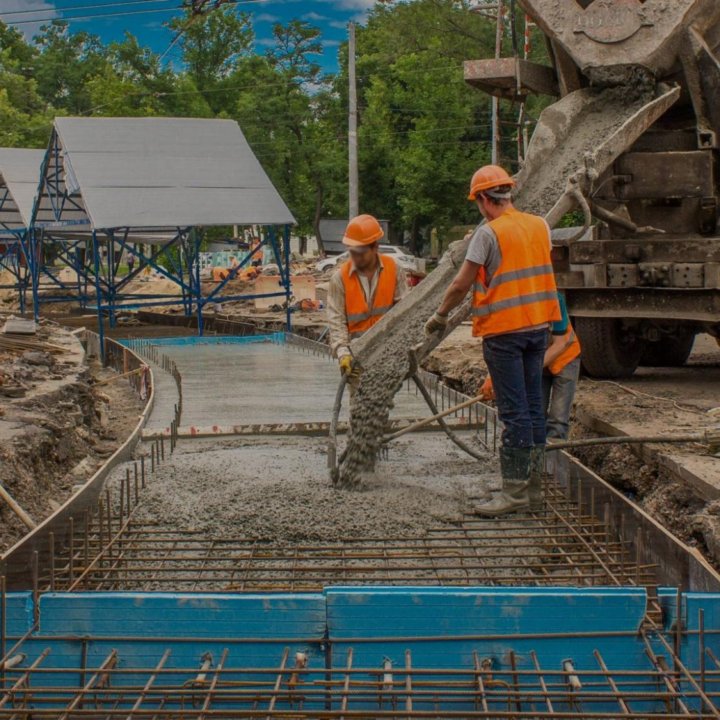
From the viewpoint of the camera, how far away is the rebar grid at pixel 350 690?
10.1 feet

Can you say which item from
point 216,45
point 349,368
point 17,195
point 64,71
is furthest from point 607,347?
point 64,71

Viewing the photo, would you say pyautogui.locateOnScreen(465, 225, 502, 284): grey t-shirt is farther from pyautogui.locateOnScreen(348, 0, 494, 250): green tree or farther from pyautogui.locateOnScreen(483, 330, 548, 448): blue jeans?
pyautogui.locateOnScreen(348, 0, 494, 250): green tree

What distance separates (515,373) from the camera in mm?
5055

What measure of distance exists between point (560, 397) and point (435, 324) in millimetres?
1523

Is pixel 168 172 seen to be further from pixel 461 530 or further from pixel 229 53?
pixel 229 53

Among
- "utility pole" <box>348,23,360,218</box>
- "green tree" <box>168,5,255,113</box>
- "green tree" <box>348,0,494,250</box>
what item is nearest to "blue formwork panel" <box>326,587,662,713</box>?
"utility pole" <box>348,23,360,218</box>

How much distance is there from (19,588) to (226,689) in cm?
109

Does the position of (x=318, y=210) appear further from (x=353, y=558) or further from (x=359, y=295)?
(x=353, y=558)

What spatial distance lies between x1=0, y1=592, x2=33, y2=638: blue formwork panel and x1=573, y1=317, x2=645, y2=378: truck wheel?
6.32m

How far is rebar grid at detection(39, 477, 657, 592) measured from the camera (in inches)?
165

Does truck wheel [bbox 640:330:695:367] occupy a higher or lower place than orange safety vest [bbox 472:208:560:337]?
lower

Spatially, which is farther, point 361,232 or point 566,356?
point 566,356

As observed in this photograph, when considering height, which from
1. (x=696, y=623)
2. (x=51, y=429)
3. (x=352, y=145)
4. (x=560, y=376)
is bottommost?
(x=51, y=429)

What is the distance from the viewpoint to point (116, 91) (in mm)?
46688
